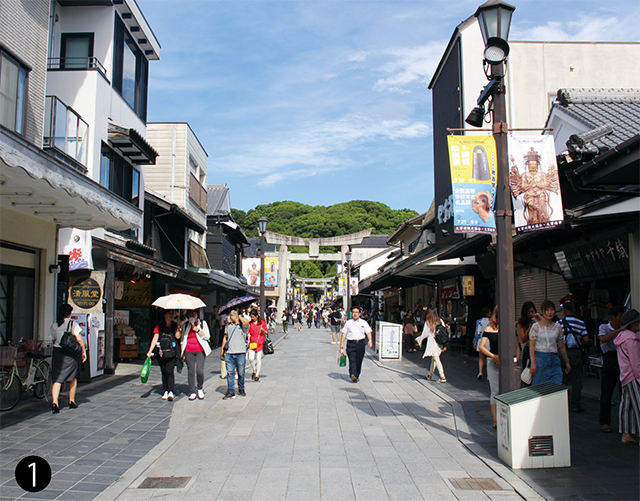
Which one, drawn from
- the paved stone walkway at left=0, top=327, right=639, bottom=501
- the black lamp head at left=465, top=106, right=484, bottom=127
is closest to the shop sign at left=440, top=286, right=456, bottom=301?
the paved stone walkway at left=0, top=327, right=639, bottom=501

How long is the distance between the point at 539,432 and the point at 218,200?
90.7ft

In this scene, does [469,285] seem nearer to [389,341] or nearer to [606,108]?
[389,341]

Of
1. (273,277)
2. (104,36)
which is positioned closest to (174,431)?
(104,36)

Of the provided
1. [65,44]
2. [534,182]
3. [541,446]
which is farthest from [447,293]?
[65,44]

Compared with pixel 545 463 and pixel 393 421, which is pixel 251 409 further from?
pixel 545 463

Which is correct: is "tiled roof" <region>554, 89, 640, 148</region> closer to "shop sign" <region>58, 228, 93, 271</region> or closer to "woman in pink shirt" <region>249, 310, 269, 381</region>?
"woman in pink shirt" <region>249, 310, 269, 381</region>

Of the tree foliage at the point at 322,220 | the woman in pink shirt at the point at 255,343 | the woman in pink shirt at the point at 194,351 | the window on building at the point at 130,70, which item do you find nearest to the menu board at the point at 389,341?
the woman in pink shirt at the point at 255,343

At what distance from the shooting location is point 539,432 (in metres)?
5.52

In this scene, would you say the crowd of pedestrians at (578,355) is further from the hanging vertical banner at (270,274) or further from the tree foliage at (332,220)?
the tree foliage at (332,220)

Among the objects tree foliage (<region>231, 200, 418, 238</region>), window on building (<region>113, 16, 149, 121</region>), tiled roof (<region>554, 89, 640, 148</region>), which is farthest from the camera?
tree foliage (<region>231, 200, 418, 238</region>)

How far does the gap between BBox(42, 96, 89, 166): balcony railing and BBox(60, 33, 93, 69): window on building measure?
89.4 inches

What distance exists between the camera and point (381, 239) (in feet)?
207

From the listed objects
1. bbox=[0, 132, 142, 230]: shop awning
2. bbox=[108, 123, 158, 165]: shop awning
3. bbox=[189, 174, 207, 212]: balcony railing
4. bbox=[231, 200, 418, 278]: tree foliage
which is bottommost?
bbox=[0, 132, 142, 230]: shop awning

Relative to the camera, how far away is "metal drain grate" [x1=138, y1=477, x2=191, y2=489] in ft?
16.6
